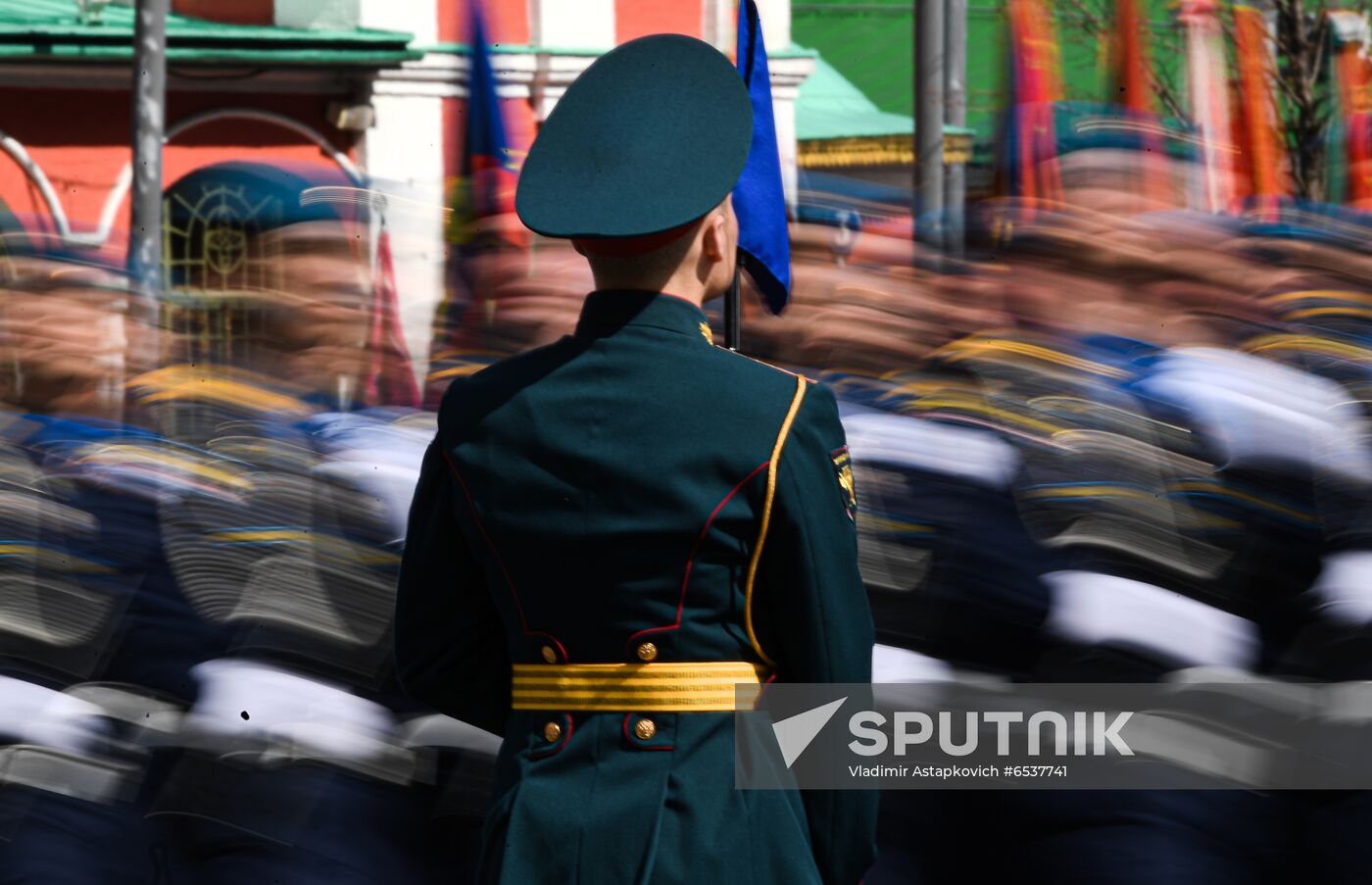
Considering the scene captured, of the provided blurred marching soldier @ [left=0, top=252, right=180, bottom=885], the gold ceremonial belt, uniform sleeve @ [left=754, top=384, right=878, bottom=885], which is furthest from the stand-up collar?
blurred marching soldier @ [left=0, top=252, right=180, bottom=885]

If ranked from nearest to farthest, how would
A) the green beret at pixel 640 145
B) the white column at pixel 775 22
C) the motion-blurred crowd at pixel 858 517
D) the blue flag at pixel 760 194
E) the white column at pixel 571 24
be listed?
the green beret at pixel 640 145, the blue flag at pixel 760 194, the motion-blurred crowd at pixel 858 517, the white column at pixel 775 22, the white column at pixel 571 24

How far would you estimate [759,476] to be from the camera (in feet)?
5.06

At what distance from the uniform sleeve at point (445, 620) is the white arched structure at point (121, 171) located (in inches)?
38.7

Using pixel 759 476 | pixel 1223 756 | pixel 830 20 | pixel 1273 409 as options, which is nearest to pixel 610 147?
pixel 759 476

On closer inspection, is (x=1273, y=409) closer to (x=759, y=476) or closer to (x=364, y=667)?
(x=759, y=476)

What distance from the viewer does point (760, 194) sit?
204 centimetres

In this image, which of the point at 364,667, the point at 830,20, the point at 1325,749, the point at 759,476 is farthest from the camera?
the point at 830,20

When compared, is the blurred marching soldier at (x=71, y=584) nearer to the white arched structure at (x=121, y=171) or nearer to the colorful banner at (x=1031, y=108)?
the white arched structure at (x=121, y=171)

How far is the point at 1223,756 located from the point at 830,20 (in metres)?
1.60

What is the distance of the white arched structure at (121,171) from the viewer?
2602 mm

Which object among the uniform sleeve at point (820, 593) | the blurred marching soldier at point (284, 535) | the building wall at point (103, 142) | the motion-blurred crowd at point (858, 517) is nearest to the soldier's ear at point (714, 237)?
the uniform sleeve at point (820, 593)

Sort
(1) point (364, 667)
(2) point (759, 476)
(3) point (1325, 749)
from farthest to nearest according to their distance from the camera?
(1) point (364, 667) → (3) point (1325, 749) → (2) point (759, 476)

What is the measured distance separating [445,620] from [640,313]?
409 mm

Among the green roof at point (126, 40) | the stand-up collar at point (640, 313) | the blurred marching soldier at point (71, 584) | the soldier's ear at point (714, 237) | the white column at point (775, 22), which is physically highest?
the green roof at point (126, 40)
